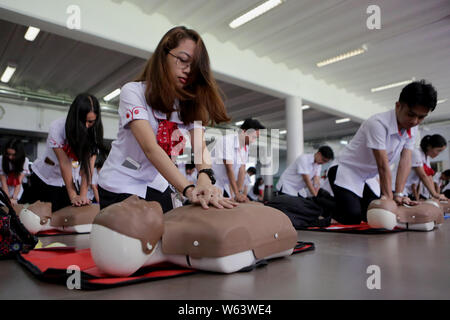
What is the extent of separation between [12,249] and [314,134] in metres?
14.3

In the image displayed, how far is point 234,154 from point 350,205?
1.40 meters

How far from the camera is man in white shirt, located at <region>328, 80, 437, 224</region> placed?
2.19 meters

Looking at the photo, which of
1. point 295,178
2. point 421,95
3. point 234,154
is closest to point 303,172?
point 295,178

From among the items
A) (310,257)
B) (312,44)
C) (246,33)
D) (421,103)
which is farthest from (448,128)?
(310,257)

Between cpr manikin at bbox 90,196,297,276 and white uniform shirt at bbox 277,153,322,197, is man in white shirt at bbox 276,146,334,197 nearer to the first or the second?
white uniform shirt at bbox 277,153,322,197

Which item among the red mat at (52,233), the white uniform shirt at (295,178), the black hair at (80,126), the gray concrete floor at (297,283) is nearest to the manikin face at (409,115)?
the gray concrete floor at (297,283)

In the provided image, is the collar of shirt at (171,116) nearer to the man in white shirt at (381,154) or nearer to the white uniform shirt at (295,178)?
the man in white shirt at (381,154)

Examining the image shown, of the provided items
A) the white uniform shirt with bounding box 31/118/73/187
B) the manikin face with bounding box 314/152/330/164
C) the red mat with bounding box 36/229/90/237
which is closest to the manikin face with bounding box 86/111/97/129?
the white uniform shirt with bounding box 31/118/73/187

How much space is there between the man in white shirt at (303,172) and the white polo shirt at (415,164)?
37.9 inches

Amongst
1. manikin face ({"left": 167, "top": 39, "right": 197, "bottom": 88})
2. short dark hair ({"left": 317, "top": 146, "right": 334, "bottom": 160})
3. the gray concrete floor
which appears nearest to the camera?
the gray concrete floor

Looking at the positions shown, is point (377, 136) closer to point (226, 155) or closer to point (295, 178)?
point (226, 155)

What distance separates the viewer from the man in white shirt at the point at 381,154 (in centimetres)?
219

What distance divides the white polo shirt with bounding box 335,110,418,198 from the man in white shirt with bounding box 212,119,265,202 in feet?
3.13

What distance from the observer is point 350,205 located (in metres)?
2.79
